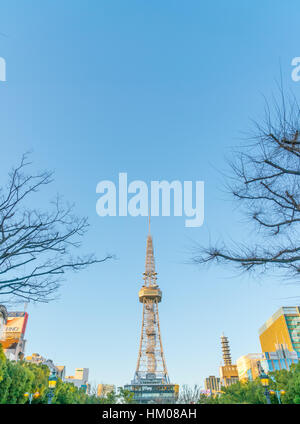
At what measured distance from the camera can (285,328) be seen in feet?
291

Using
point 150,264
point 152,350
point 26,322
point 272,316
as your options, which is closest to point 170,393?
point 152,350

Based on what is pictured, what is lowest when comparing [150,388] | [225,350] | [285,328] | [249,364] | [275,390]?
[275,390]

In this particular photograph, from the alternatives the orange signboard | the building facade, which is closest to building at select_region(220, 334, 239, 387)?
the building facade

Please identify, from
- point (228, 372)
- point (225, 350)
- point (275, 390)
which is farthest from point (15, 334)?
point (225, 350)

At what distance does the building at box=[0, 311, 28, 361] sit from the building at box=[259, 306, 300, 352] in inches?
2820

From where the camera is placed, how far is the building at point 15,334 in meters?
52.9

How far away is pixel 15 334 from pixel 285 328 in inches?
3009

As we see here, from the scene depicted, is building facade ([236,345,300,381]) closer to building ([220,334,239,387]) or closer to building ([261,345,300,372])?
building ([261,345,300,372])

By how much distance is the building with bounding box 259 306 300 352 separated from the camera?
86500 millimetres

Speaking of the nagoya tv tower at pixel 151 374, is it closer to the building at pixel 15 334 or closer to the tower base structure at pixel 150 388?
the tower base structure at pixel 150 388

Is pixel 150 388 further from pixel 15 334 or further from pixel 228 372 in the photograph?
pixel 228 372
